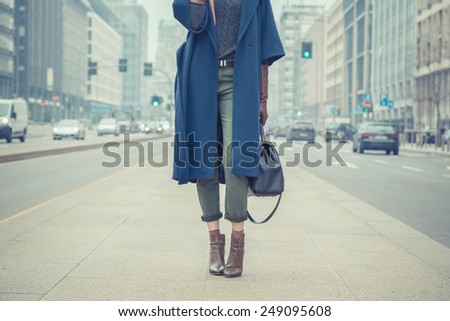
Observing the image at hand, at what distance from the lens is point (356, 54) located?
105750 mm

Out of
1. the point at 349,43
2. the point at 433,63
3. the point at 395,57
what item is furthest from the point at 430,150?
the point at 349,43

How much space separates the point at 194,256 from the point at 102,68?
145 m

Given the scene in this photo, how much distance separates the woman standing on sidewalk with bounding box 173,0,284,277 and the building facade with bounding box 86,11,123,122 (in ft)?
421

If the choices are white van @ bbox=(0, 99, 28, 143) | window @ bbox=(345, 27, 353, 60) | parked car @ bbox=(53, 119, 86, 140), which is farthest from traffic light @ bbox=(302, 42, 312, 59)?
window @ bbox=(345, 27, 353, 60)

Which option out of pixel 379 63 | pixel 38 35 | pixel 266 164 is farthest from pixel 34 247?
pixel 38 35

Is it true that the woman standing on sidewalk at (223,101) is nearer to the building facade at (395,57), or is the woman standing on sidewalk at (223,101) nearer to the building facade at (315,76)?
the building facade at (395,57)

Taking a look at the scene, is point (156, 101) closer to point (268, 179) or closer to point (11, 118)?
point (11, 118)

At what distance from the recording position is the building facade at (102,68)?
144m

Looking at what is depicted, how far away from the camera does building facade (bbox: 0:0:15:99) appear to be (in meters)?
83.9

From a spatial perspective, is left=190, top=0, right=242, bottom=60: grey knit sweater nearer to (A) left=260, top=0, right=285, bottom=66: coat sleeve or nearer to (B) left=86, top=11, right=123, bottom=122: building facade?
(A) left=260, top=0, right=285, bottom=66: coat sleeve

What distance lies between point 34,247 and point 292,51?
184 metres

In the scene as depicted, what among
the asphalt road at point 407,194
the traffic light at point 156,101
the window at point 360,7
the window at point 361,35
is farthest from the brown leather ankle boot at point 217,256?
the window at point 361,35
